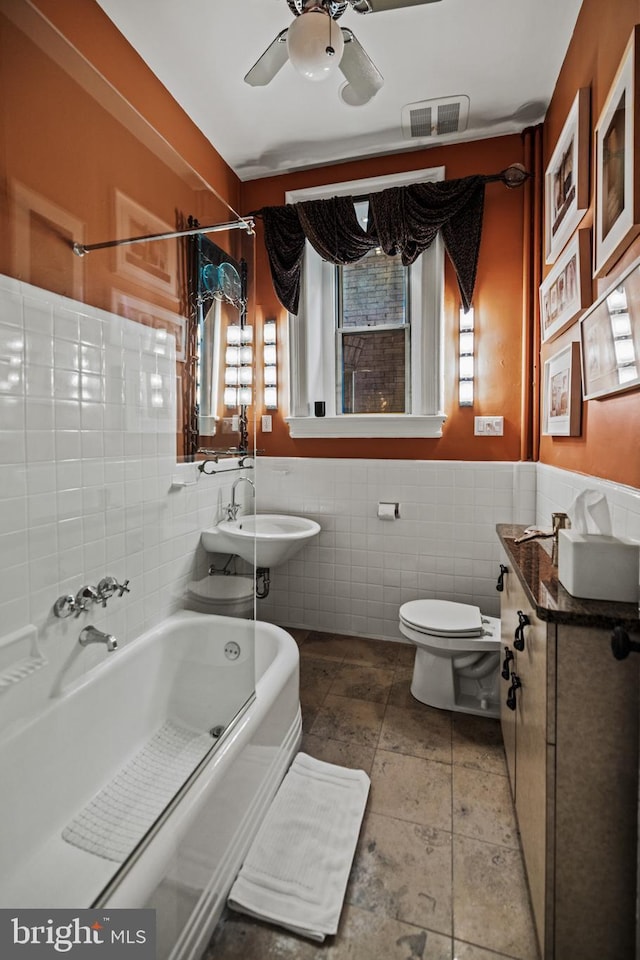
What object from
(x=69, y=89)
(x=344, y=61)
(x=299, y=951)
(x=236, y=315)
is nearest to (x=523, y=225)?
(x=344, y=61)

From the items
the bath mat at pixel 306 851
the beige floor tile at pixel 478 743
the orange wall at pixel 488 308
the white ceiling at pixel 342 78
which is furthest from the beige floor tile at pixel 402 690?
the white ceiling at pixel 342 78

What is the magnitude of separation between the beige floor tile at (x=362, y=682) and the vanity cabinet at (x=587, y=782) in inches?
49.2

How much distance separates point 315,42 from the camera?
1.48 m

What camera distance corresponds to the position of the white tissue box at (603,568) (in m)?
1.03

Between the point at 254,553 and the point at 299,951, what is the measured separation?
1.37m

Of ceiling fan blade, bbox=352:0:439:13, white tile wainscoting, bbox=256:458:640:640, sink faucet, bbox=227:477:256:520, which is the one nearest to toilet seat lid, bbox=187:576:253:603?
sink faucet, bbox=227:477:256:520

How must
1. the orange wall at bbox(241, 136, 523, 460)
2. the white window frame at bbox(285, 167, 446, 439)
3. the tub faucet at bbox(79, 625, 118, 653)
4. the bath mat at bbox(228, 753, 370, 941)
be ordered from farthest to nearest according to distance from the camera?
the white window frame at bbox(285, 167, 446, 439) → the orange wall at bbox(241, 136, 523, 460) → the tub faucet at bbox(79, 625, 118, 653) → the bath mat at bbox(228, 753, 370, 941)

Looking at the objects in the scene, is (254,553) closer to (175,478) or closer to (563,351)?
(175,478)

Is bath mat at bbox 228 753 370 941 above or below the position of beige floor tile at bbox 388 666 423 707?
below

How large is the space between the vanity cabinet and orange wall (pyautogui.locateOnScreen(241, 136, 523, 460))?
1.76m

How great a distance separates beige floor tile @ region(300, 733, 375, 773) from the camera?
1781mm

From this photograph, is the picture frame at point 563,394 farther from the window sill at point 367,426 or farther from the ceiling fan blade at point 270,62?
the ceiling fan blade at point 270,62

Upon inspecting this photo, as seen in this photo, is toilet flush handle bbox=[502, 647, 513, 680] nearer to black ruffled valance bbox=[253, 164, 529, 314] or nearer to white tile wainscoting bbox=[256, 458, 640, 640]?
white tile wainscoting bbox=[256, 458, 640, 640]

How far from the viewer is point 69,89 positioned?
160 centimetres
